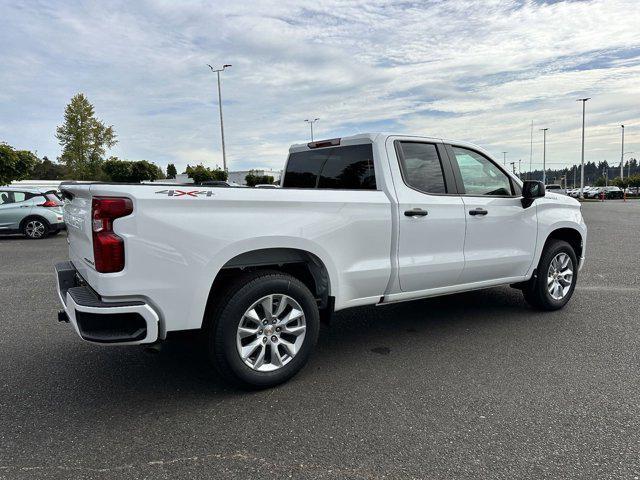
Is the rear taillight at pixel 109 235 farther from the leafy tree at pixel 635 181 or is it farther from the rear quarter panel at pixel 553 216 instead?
the leafy tree at pixel 635 181

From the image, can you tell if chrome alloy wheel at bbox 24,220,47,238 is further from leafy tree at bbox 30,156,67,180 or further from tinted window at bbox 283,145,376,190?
leafy tree at bbox 30,156,67,180

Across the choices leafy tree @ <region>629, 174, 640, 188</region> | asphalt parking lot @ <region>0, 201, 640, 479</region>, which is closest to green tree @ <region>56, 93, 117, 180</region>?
asphalt parking lot @ <region>0, 201, 640, 479</region>

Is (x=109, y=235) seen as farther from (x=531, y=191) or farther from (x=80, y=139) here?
(x=80, y=139)

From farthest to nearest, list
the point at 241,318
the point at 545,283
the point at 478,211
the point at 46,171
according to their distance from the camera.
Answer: the point at 46,171 → the point at 545,283 → the point at 478,211 → the point at 241,318

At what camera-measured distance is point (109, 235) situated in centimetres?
290

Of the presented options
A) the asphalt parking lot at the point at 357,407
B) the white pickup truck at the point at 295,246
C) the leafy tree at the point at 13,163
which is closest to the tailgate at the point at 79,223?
the white pickup truck at the point at 295,246

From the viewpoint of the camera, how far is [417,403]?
3.26m

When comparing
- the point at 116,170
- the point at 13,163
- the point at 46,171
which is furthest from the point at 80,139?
the point at 46,171

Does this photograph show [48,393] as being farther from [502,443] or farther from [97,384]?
[502,443]

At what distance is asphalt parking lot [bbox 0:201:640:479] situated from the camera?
2.60 meters

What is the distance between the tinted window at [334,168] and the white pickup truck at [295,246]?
17 mm

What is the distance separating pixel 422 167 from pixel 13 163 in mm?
28850

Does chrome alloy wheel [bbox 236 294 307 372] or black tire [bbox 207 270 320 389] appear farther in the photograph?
chrome alloy wheel [bbox 236 294 307 372]

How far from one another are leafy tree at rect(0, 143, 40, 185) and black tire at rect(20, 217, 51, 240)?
15841 millimetres
